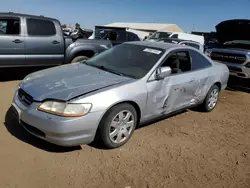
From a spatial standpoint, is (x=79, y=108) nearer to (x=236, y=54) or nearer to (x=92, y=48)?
(x=92, y=48)

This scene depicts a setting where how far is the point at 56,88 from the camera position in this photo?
3.46 meters

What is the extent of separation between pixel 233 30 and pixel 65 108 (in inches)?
312

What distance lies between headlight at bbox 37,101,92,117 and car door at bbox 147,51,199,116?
113 centimetres

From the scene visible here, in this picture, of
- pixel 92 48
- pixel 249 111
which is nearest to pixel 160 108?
pixel 249 111

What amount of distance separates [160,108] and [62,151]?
1658 millimetres

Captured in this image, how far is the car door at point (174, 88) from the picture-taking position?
4012 mm

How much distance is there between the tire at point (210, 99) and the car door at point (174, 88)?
697 millimetres

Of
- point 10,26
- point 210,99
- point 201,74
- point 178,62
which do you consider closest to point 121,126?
point 178,62

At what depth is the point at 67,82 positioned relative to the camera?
3.67m

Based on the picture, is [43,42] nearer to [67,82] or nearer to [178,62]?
[67,82]

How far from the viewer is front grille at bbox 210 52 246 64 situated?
322 inches

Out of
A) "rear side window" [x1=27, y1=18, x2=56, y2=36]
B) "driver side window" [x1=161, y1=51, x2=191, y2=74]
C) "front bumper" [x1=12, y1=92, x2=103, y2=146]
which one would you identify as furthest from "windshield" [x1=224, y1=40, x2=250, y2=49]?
"front bumper" [x1=12, y1=92, x2=103, y2=146]

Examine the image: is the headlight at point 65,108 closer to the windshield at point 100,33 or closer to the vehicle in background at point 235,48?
the vehicle in background at point 235,48

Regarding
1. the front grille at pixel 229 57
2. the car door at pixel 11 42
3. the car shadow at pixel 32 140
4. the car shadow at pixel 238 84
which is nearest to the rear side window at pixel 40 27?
the car door at pixel 11 42
